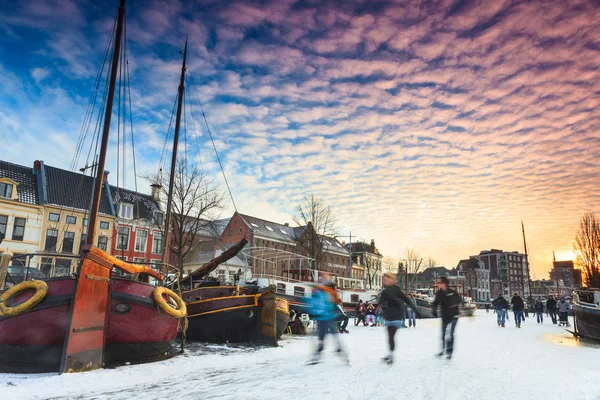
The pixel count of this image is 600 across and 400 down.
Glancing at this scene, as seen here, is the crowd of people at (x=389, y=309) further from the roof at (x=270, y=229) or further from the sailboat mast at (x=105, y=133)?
the roof at (x=270, y=229)

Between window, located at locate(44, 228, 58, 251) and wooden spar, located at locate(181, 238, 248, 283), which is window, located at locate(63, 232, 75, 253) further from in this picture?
wooden spar, located at locate(181, 238, 248, 283)

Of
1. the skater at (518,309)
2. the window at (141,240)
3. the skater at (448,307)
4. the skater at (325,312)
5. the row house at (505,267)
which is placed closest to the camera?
the skater at (325,312)

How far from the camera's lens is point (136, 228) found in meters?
41.9

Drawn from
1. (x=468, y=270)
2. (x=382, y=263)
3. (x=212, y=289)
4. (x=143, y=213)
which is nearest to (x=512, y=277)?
(x=468, y=270)

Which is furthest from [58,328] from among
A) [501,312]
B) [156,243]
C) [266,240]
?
[266,240]

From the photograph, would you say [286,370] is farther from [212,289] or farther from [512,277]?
[512,277]

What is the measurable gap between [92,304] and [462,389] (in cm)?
→ 779

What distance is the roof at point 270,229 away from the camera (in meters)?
57.2

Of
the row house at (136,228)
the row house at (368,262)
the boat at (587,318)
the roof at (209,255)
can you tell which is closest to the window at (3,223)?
the row house at (136,228)

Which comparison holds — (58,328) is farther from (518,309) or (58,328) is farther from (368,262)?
(368,262)

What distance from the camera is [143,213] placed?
142ft

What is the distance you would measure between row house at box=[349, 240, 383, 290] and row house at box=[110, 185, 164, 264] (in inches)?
1599

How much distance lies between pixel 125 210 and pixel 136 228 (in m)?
2.17

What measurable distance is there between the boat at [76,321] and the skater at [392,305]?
604 cm
